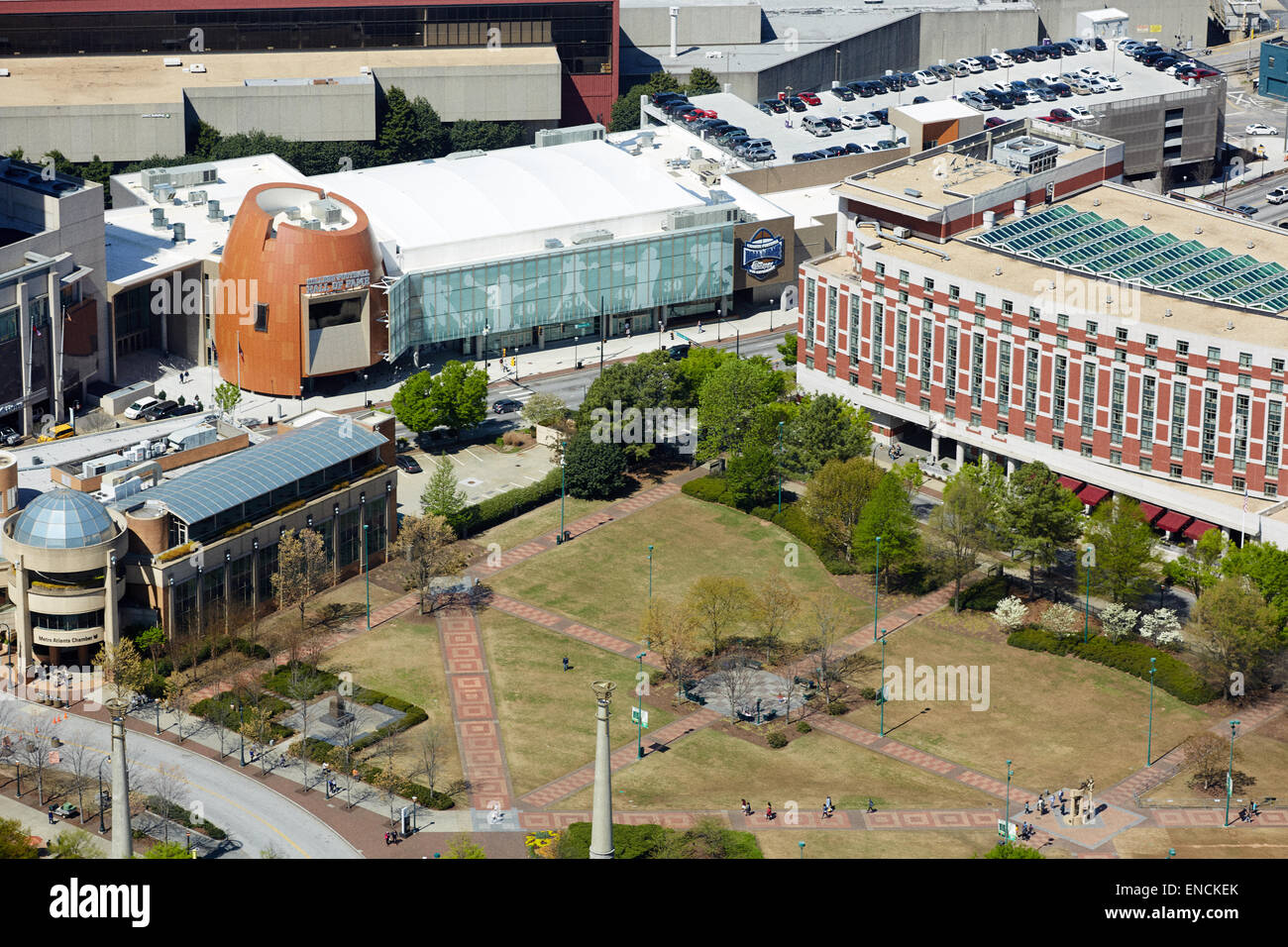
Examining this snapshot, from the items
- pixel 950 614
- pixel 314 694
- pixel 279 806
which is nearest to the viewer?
pixel 279 806

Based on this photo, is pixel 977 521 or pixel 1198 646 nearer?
pixel 1198 646

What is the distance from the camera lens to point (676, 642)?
181250 mm

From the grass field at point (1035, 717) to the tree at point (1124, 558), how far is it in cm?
891

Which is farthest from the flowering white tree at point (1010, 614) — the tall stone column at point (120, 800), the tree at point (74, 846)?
the tall stone column at point (120, 800)

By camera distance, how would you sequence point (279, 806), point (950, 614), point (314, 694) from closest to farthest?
point (279, 806) < point (314, 694) < point (950, 614)

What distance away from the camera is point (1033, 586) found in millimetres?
196625

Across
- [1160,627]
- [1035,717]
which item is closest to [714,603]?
[1035,717]

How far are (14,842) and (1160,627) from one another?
319 ft

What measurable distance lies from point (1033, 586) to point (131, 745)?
271 feet

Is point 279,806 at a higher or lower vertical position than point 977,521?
lower

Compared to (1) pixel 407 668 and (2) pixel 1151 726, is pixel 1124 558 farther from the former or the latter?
(1) pixel 407 668

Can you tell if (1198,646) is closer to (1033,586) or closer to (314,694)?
(1033,586)

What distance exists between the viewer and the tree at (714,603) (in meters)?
184

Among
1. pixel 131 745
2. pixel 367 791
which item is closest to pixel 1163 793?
pixel 367 791
